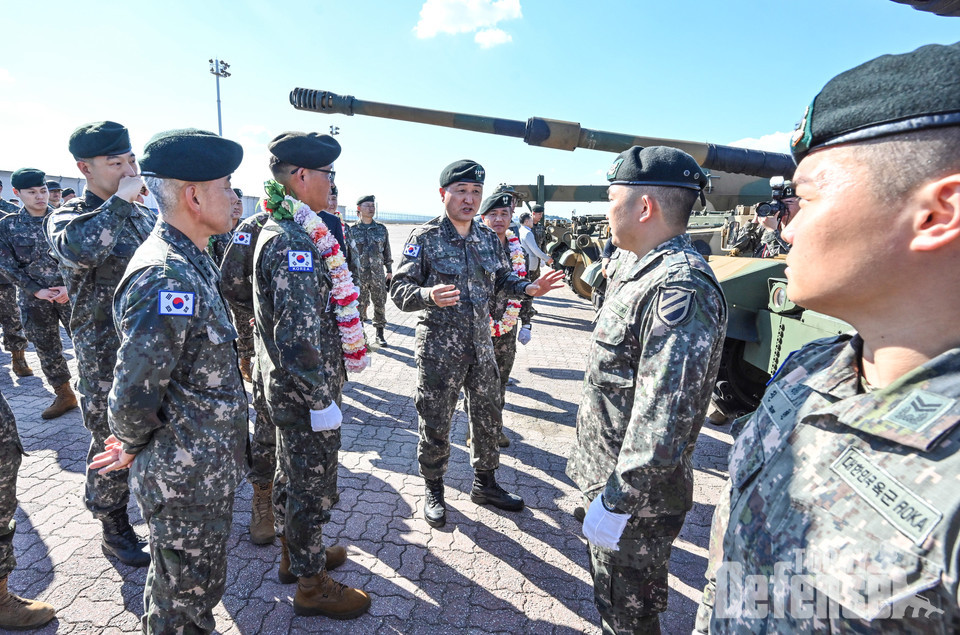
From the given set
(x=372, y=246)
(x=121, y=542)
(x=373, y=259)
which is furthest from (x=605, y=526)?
(x=372, y=246)

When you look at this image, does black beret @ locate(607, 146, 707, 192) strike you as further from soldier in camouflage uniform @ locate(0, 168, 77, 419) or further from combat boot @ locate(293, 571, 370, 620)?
soldier in camouflage uniform @ locate(0, 168, 77, 419)

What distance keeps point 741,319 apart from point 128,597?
16.1ft

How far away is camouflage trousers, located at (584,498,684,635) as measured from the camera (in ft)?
6.05

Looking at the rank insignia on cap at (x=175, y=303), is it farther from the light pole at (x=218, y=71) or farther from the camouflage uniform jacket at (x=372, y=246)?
the light pole at (x=218, y=71)

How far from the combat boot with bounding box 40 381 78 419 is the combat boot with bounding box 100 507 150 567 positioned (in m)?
2.80

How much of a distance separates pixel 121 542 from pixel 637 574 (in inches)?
118

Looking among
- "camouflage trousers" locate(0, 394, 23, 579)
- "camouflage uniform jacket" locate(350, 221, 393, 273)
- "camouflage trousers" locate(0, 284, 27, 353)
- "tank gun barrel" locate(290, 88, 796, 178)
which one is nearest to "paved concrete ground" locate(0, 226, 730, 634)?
"camouflage trousers" locate(0, 394, 23, 579)

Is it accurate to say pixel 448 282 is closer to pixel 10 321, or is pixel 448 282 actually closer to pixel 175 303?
pixel 175 303

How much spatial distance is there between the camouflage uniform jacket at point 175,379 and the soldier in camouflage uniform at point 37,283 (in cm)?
431

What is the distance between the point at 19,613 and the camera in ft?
7.68

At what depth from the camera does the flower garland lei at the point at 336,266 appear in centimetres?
253

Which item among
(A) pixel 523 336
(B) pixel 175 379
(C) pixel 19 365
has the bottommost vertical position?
(C) pixel 19 365

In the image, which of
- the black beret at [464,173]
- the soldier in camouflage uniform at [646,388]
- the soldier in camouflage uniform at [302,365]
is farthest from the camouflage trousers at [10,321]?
the soldier in camouflage uniform at [646,388]

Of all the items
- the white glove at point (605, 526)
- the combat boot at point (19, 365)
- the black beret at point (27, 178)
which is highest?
the black beret at point (27, 178)
